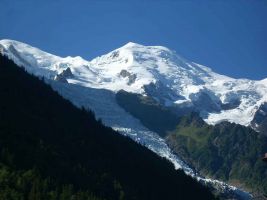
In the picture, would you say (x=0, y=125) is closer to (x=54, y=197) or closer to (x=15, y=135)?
(x=15, y=135)

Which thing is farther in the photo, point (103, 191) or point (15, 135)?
point (15, 135)

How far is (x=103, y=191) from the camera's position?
183 metres

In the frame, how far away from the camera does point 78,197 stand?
6506 inches

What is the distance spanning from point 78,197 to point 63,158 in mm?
30747

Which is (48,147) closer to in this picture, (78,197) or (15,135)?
(15,135)

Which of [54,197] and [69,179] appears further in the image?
[69,179]

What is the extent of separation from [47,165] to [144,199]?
26846mm

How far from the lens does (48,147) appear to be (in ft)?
641

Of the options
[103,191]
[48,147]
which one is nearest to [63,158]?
[48,147]

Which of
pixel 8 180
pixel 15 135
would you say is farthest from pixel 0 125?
pixel 8 180

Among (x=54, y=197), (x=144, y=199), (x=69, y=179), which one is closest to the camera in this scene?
(x=54, y=197)

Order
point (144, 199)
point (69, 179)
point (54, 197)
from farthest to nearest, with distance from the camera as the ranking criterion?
point (144, 199), point (69, 179), point (54, 197)

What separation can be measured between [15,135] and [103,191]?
95.5ft

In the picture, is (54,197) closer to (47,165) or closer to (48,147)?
(47,165)
